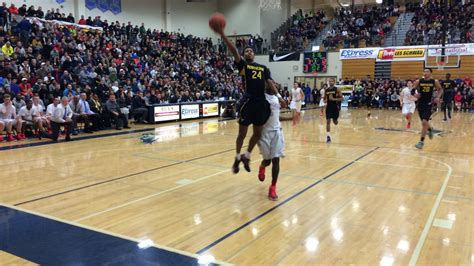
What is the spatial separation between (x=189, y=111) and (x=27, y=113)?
291 inches

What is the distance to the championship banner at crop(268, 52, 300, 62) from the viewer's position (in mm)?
31953

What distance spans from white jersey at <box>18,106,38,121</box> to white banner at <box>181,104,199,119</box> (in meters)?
6.78

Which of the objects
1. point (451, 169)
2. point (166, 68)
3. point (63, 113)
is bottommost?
point (451, 169)

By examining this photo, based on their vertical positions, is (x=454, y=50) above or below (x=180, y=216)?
above

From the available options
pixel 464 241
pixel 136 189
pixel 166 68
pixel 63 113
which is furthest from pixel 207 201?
pixel 166 68

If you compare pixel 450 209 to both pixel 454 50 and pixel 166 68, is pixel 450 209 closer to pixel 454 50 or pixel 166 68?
pixel 166 68

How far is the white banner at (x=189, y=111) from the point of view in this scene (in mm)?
17672

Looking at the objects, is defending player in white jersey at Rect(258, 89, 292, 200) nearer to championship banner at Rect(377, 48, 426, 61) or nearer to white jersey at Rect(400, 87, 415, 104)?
white jersey at Rect(400, 87, 415, 104)

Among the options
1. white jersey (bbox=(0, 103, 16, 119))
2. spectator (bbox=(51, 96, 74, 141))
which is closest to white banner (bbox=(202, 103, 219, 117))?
spectator (bbox=(51, 96, 74, 141))

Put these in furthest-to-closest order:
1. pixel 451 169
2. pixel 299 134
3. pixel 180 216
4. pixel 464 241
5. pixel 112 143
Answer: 1. pixel 299 134
2. pixel 112 143
3. pixel 451 169
4. pixel 180 216
5. pixel 464 241

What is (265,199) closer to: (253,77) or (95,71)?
(253,77)

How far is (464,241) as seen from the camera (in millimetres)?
4270

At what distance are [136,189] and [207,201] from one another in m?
1.31

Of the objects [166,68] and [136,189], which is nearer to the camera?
[136,189]
